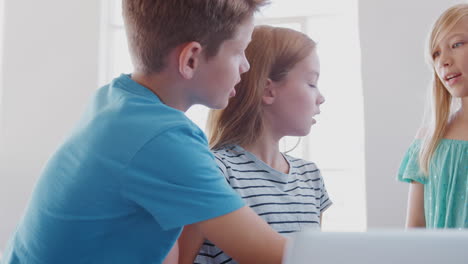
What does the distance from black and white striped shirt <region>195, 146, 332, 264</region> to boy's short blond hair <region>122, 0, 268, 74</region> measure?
0.99 feet

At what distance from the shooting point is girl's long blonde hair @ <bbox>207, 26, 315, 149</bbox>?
116 cm

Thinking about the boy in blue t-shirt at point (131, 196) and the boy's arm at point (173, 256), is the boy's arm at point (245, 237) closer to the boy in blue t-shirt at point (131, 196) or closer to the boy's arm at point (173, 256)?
the boy in blue t-shirt at point (131, 196)

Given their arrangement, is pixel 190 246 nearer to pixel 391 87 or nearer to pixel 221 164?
pixel 221 164

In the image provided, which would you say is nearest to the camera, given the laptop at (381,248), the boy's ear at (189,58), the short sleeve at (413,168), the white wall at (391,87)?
the laptop at (381,248)

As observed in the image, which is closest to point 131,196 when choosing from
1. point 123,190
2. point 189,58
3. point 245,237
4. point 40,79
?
point 123,190

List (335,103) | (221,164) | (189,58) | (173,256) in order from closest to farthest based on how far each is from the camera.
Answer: (189,58) < (173,256) < (221,164) < (335,103)

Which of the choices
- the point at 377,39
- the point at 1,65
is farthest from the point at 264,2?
the point at 1,65

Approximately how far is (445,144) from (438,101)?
0.17 metres

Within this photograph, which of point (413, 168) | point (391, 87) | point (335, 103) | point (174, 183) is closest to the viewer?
point (174, 183)

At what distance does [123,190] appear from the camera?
64 cm

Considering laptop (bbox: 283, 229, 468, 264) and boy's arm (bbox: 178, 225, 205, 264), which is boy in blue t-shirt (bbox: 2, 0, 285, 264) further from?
laptop (bbox: 283, 229, 468, 264)

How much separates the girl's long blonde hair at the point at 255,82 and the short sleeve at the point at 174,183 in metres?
0.51

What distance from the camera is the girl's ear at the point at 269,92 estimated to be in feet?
3.92

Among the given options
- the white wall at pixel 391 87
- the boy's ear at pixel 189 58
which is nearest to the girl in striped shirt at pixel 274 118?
the boy's ear at pixel 189 58
